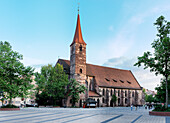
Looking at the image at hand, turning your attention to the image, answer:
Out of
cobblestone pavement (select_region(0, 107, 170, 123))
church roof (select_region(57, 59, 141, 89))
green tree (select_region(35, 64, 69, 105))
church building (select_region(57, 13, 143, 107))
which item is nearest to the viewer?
cobblestone pavement (select_region(0, 107, 170, 123))

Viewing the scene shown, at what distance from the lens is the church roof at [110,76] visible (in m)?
63.7

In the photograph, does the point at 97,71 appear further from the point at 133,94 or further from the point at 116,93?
the point at 133,94

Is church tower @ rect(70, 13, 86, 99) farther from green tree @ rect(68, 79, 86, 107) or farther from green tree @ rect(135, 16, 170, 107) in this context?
green tree @ rect(135, 16, 170, 107)

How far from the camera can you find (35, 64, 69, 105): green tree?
4925 cm

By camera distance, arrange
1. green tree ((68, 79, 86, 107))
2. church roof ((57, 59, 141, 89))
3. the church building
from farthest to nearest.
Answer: church roof ((57, 59, 141, 89)) → the church building → green tree ((68, 79, 86, 107))

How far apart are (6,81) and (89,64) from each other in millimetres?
39209

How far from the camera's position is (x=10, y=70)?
35.3m

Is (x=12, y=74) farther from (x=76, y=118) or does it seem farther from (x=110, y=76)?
(x=110, y=76)

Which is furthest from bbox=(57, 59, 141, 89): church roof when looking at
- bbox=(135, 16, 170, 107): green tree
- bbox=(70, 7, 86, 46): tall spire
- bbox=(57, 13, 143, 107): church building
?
bbox=(135, 16, 170, 107): green tree

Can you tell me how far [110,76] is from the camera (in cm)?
7119

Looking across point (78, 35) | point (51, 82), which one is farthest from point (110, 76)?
point (51, 82)

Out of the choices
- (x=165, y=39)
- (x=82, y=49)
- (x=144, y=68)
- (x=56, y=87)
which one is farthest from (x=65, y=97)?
(x=165, y=39)

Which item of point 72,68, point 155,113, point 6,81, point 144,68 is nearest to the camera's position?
point 155,113

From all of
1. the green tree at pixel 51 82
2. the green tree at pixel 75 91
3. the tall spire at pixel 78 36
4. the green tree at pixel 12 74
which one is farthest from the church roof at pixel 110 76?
the green tree at pixel 12 74
